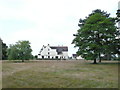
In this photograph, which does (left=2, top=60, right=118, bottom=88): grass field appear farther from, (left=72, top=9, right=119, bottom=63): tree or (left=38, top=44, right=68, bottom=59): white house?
(left=38, top=44, right=68, bottom=59): white house

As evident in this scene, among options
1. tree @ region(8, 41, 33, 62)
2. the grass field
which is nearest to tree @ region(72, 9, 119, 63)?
the grass field

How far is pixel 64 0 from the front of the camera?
763 inches

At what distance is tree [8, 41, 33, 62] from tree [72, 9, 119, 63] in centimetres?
1691

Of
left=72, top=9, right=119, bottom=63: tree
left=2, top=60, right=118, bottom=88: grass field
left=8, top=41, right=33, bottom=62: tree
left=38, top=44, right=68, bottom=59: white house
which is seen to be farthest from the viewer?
left=38, top=44, right=68, bottom=59: white house

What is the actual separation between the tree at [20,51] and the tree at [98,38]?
16.9 meters

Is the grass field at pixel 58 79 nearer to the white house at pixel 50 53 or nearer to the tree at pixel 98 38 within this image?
the tree at pixel 98 38

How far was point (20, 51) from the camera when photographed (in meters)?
37.2

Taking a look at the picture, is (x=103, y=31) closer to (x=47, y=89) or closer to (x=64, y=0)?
(x=64, y=0)

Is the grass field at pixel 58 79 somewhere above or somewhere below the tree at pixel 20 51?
below

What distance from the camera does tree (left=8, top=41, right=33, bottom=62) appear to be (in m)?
36.2

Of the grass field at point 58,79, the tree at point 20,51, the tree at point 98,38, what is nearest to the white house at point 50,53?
the tree at point 20,51

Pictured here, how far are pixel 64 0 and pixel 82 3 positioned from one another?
8.43ft

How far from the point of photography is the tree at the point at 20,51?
119 feet

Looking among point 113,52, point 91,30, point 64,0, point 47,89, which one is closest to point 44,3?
point 64,0
